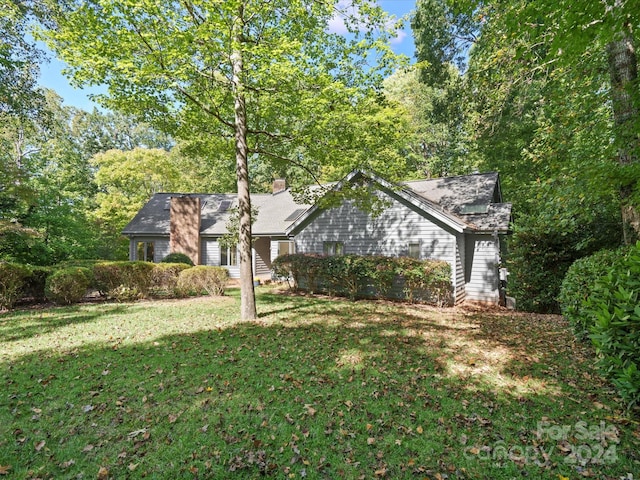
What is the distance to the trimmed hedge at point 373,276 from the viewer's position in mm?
11695

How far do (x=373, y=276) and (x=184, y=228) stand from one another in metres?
14.0

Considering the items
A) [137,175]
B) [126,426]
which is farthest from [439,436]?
[137,175]

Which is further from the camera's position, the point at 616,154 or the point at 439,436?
the point at 616,154

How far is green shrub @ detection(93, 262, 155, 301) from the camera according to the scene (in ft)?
37.2

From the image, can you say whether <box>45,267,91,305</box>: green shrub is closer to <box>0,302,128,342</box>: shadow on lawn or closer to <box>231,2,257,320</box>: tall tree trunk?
<box>0,302,128,342</box>: shadow on lawn

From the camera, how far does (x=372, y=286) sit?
13.4m

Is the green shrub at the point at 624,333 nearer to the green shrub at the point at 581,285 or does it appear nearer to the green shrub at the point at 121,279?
the green shrub at the point at 581,285

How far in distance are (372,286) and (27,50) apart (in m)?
17.9

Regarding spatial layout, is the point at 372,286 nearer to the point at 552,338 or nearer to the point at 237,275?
the point at 552,338

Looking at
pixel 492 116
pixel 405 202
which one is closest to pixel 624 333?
pixel 405 202

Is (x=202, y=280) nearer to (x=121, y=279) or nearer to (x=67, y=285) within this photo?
(x=121, y=279)

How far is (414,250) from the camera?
1324 cm

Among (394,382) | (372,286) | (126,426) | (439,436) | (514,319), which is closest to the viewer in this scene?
(439,436)

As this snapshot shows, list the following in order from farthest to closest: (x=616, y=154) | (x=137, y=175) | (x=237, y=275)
→ (x=137, y=175)
(x=237, y=275)
(x=616, y=154)
